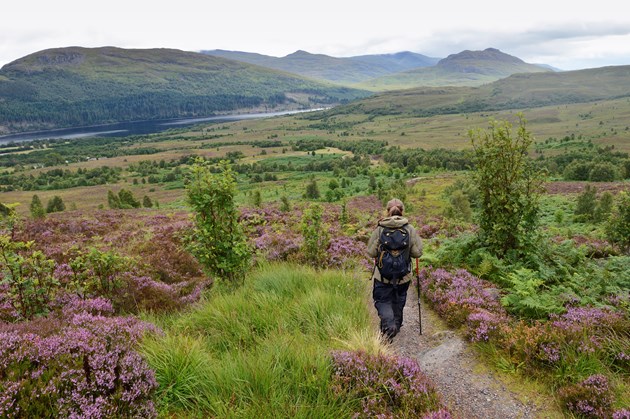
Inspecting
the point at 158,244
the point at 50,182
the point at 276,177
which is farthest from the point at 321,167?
the point at 158,244

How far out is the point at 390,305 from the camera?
7.07 meters

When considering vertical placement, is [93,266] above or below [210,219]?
below

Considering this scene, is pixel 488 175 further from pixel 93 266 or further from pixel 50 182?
pixel 50 182

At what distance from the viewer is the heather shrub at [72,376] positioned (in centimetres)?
348

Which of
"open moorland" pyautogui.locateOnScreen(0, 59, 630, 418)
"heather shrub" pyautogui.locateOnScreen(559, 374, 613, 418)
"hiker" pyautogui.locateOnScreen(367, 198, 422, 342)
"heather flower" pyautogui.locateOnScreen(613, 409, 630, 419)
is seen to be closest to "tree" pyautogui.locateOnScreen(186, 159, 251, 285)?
"open moorland" pyautogui.locateOnScreen(0, 59, 630, 418)

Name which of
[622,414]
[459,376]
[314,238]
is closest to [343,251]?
[314,238]

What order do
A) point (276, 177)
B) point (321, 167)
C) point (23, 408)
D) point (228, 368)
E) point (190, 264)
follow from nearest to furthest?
point (23, 408), point (228, 368), point (190, 264), point (276, 177), point (321, 167)

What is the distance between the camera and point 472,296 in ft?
25.7

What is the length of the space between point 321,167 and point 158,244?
321 feet

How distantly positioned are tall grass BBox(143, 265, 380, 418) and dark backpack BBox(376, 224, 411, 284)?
84 cm

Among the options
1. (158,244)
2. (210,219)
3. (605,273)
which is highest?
(210,219)

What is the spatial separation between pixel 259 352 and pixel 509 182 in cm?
771

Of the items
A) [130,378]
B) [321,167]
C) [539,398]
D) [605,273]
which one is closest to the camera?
[130,378]

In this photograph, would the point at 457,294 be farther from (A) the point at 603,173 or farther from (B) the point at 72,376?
(A) the point at 603,173
